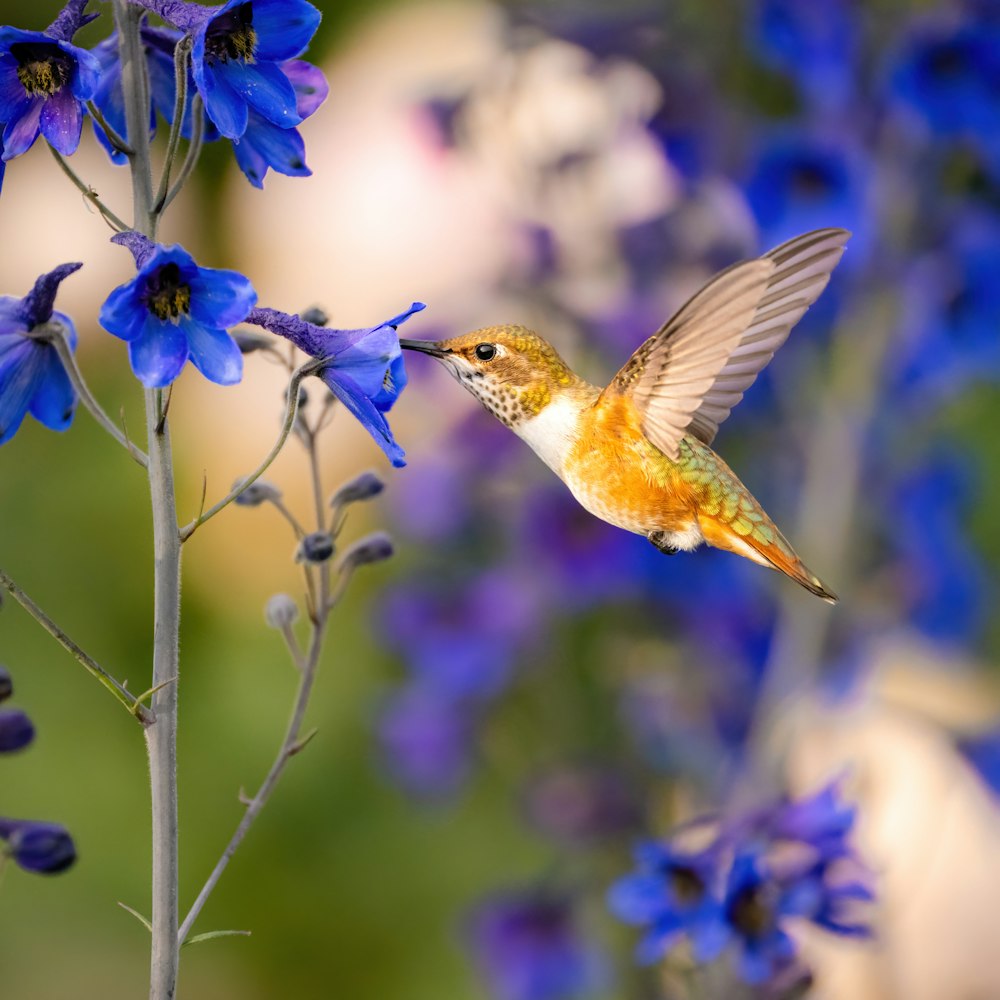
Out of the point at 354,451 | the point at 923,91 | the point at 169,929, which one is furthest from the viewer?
the point at 354,451

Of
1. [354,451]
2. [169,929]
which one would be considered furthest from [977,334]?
[354,451]

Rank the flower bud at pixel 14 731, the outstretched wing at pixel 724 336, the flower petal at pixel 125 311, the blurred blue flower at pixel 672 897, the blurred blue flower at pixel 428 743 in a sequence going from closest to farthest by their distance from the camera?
the flower petal at pixel 125 311 < the flower bud at pixel 14 731 < the outstretched wing at pixel 724 336 < the blurred blue flower at pixel 672 897 < the blurred blue flower at pixel 428 743

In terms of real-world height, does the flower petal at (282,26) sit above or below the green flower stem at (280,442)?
above

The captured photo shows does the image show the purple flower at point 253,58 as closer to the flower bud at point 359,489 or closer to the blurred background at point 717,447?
the flower bud at point 359,489

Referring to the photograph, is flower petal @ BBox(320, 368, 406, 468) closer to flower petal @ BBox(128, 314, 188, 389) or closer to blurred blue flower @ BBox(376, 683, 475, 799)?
flower petal @ BBox(128, 314, 188, 389)

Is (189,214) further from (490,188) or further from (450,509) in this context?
(450,509)

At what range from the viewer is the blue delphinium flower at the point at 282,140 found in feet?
3.70

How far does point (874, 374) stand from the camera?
2.38 meters

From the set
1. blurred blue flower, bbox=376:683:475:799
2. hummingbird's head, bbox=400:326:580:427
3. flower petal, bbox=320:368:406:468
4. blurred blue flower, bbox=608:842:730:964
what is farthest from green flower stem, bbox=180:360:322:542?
blurred blue flower, bbox=376:683:475:799

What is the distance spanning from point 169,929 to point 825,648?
5.41ft

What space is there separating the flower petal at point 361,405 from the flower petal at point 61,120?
9.2 inches

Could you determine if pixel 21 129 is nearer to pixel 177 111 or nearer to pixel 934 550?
pixel 177 111

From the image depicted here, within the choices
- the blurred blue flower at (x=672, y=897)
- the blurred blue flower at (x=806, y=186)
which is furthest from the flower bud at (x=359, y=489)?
the blurred blue flower at (x=806, y=186)

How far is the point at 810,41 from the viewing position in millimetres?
2289
